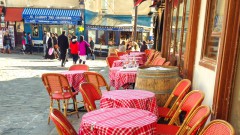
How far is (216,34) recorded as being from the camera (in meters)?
3.40

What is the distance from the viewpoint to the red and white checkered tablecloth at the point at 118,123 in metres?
2.29

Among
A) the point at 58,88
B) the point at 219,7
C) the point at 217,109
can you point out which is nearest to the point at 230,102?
the point at 217,109

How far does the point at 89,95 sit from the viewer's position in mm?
3572

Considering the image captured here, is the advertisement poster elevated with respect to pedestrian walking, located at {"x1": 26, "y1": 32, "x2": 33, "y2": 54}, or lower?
elevated

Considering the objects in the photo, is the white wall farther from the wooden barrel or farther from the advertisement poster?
the wooden barrel

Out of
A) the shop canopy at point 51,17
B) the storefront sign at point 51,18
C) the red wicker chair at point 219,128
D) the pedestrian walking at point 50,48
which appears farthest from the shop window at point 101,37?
the red wicker chair at point 219,128

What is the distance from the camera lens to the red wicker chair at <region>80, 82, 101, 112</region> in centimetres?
335

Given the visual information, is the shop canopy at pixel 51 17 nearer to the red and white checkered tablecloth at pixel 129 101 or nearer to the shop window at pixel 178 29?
the shop window at pixel 178 29

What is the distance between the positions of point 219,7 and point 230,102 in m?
1.35

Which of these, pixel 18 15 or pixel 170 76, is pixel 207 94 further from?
pixel 18 15

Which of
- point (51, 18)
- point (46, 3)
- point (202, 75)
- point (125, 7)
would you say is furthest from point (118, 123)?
point (125, 7)

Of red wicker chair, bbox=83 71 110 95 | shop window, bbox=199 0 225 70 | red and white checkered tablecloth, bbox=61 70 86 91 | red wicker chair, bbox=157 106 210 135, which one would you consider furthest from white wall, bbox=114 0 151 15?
red wicker chair, bbox=157 106 210 135

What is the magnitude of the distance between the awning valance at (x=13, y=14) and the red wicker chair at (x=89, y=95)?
1935 centimetres

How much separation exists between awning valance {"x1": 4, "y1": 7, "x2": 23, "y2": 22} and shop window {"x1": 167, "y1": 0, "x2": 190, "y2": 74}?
1667cm
